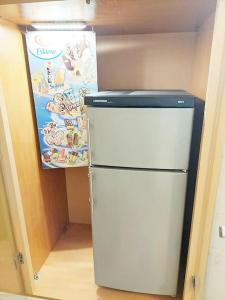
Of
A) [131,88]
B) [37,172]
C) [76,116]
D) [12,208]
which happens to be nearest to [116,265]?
[12,208]

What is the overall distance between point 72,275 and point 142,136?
1.30 metres

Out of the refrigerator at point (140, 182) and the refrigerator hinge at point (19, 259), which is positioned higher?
the refrigerator at point (140, 182)

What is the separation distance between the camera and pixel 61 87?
1593 millimetres

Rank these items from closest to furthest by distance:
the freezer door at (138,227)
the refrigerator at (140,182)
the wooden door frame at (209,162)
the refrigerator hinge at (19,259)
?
1. the wooden door frame at (209,162)
2. the refrigerator at (140,182)
3. the freezer door at (138,227)
4. the refrigerator hinge at (19,259)

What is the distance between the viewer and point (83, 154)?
174cm

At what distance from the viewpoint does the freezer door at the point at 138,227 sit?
4.29 feet

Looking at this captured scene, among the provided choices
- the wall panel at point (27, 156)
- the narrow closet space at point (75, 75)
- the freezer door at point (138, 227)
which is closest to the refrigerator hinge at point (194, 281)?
the freezer door at point (138, 227)

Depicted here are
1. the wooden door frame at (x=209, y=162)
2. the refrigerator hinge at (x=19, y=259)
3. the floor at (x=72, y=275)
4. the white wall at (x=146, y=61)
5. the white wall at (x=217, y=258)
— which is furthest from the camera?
the white wall at (x=146, y=61)

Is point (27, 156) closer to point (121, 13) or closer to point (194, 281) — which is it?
point (121, 13)

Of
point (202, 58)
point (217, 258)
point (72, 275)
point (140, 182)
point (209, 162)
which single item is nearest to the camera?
Answer: point (209, 162)

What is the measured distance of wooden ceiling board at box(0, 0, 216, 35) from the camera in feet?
3.45

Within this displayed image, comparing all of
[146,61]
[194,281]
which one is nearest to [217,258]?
[194,281]

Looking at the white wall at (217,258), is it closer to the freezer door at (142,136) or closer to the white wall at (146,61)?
the freezer door at (142,136)

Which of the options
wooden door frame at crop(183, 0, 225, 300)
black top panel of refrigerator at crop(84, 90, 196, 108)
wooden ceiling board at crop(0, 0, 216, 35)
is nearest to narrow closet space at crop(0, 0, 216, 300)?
wooden ceiling board at crop(0, 0, 216, 35)
